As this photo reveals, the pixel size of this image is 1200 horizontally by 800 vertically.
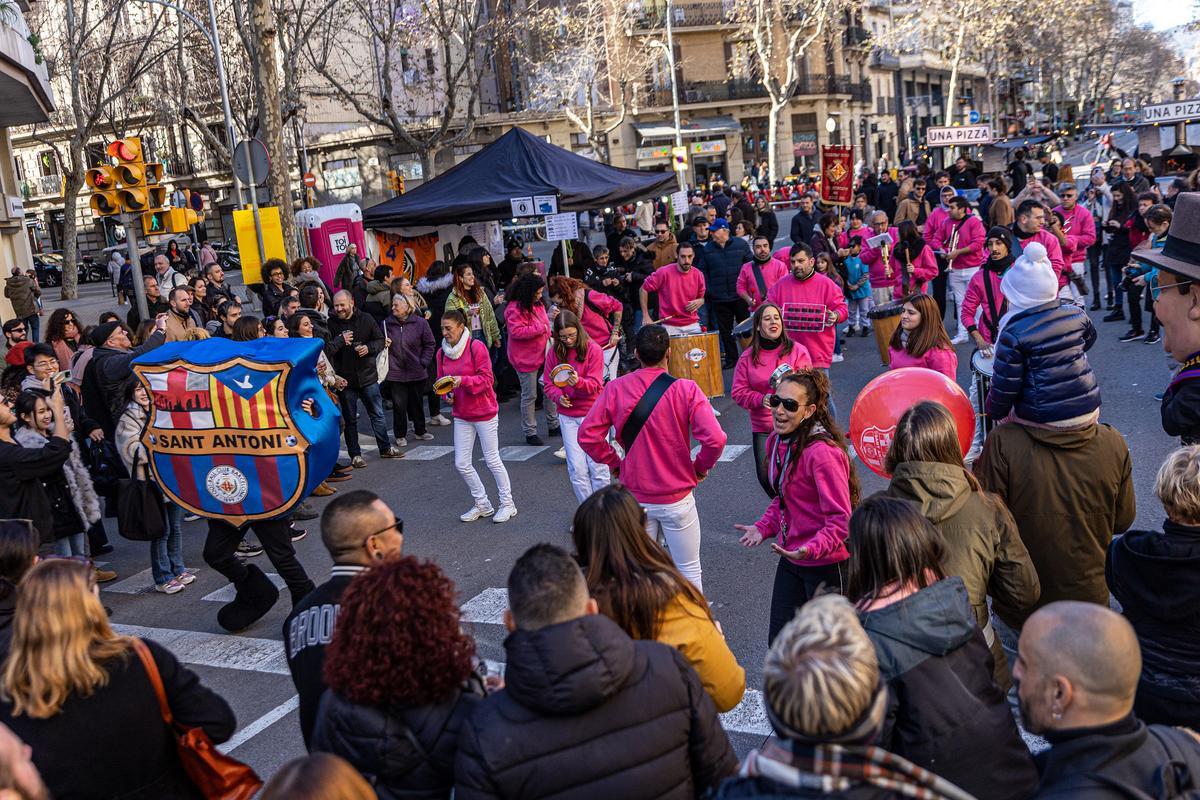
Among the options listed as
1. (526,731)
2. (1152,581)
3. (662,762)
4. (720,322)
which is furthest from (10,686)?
(720,322)

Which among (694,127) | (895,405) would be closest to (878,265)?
(895,405)

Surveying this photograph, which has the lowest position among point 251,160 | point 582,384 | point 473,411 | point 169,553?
point 169,553

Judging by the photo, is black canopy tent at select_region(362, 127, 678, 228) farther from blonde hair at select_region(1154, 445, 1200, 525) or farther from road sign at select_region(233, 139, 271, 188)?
blonde hair at select_region(1154, 445, 1200, 525)

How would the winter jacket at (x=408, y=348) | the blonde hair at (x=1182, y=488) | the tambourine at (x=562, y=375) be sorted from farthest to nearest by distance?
1. the winter jacket at (x=408, y=348)
2. the tambourine at (x=562, y=375)
3. the blonde hair at (x=1182, y=488)

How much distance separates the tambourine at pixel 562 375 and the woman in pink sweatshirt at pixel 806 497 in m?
3.13

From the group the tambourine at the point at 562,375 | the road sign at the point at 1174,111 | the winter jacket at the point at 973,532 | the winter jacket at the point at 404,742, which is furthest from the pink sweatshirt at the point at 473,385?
the road sign at the point at 1174,111

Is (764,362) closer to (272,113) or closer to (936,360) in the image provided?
(936,360)

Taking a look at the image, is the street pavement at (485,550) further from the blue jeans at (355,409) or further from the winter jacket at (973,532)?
the winter jacket at (973,532)

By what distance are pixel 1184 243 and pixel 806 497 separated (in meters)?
1.98

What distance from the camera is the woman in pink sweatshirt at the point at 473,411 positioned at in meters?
8.65

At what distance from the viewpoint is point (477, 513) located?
8.84 metres

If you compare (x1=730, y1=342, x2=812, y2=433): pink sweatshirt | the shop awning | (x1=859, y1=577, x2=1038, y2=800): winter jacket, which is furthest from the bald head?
the shop awning

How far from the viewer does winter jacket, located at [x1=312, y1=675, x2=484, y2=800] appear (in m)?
2.78

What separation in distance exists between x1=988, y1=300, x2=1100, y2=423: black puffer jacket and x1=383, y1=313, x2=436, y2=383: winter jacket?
23.8ft
